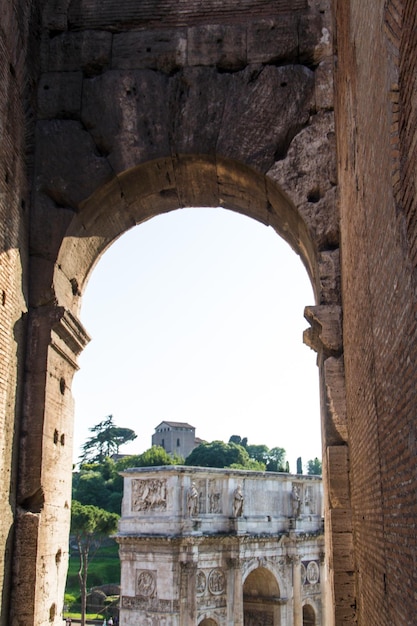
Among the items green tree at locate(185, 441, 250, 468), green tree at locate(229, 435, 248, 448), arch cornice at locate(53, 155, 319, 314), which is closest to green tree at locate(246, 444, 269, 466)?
green tree at locate(229, 435, 248, 448)

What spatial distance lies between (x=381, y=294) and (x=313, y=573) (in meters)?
27.9

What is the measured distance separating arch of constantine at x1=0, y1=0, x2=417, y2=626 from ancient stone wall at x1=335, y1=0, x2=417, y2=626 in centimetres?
10

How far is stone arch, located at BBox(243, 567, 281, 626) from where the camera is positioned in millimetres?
27172

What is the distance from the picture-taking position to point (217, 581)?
24641mm

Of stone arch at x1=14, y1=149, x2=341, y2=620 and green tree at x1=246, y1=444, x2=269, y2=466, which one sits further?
green tree at x1=246, y1=444, x2=269, y2=466

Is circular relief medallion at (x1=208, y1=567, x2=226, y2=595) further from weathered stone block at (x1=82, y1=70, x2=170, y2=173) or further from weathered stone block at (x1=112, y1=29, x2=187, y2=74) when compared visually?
weathered stone block at (x1=112, y1=29, x2=187, y2=74)

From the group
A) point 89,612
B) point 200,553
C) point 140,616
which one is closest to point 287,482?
point 200,553

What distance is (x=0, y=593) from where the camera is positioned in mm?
5793

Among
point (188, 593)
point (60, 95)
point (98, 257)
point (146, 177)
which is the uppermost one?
point (60, 95)

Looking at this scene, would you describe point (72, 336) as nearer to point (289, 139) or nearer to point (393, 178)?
point (289, 139)

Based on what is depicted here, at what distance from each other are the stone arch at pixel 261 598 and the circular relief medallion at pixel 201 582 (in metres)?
3.36

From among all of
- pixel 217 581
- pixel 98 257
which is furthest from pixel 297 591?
pixel 98 257

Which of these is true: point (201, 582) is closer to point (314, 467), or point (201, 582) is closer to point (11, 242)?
point (11, 242)

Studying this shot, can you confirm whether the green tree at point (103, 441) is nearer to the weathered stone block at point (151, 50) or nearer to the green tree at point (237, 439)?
the green tree at point (237, 439)
